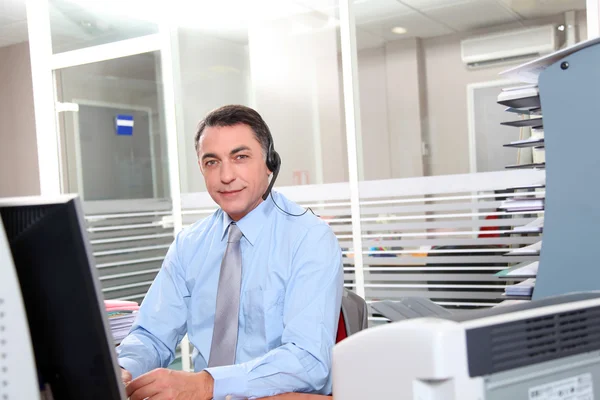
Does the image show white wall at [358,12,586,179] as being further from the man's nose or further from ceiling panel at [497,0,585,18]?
the man's nose

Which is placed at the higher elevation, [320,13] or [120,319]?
[320,13]

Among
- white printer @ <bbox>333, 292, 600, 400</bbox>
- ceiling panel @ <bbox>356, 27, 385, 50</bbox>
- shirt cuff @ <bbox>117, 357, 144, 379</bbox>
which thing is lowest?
shirt cuff @ <bbox>117, 357, 144, 379</bbox>

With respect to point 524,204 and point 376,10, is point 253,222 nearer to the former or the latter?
point 524,204

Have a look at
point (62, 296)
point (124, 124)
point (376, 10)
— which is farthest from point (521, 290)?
point (124, 124)

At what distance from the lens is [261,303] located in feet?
5.10

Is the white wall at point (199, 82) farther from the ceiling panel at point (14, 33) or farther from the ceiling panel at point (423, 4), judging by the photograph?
the ceiling panel at point (14, 33)

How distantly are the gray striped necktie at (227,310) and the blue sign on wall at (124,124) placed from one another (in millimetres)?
2978

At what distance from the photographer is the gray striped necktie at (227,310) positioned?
5.03ft

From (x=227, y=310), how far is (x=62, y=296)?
86 centimetres

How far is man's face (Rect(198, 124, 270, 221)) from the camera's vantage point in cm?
166

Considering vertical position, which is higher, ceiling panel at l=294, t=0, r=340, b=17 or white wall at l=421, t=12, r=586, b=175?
ceiling panel at l=294, t=0, r=340, b=17

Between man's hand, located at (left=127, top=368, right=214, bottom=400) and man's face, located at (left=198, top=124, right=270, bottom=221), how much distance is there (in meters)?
0.55

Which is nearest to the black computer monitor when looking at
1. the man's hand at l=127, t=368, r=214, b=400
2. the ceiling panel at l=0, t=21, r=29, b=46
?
the man's hand at l=127, t=368, r=214, b=400

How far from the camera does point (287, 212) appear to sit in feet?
5.50
